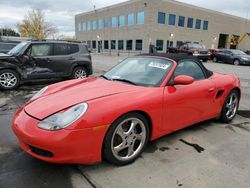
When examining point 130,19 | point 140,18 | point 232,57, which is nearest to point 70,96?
point 232,57

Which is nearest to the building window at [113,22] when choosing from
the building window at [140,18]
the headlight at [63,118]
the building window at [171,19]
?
the building window at [140,18]

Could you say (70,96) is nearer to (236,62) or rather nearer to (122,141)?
(122,141)

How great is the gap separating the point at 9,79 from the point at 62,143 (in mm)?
5870

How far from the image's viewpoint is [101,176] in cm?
265

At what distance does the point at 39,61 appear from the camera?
7.70 metres

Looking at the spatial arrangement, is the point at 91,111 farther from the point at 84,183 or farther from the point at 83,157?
the point at 84,183

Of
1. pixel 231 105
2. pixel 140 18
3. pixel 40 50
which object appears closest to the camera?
pixel 231 105

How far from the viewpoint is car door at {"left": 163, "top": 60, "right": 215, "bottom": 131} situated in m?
3.27

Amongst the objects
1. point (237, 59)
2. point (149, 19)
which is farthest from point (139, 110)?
point (149, 19)

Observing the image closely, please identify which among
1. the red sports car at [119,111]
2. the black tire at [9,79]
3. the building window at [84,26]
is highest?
the building window at [84,26]

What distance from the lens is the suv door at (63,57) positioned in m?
8.12

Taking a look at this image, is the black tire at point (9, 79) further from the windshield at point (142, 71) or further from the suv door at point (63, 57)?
the windshield at point (142, 71)

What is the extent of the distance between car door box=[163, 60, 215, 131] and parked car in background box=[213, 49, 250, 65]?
17.7m

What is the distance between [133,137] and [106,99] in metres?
0.65
